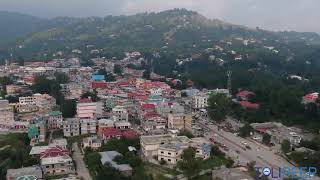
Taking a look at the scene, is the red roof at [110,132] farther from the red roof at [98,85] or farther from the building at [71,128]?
the red roof at [98,85]

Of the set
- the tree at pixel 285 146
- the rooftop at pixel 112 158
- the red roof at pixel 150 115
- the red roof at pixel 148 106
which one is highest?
the red roof at pixel 148 106

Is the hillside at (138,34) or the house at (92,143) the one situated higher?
the hillside at (138,34)

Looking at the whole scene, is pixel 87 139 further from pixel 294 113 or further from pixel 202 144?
pixel 294 113

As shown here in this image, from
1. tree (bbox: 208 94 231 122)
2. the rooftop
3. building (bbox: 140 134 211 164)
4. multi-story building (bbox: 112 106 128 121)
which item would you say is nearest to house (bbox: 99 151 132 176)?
the rooftop

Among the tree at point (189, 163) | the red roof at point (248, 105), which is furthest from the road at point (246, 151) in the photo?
the red roof at point (248, 105)

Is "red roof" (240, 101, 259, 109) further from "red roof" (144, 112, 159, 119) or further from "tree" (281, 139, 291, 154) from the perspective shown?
"tree" (281, 139, 291, 154)

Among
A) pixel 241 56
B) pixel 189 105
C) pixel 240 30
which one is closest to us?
pixel 189 105

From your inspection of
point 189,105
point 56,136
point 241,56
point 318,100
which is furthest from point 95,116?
point 241,56
